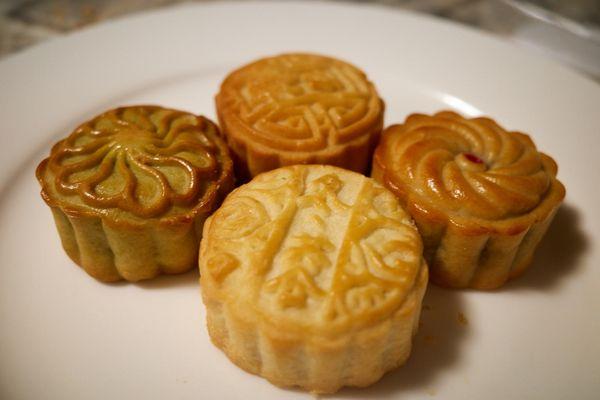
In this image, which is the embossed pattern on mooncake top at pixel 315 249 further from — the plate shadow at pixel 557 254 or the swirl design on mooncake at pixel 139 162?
the plate shadow at pixel 557 254

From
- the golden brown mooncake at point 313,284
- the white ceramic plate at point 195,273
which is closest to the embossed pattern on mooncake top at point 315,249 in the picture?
the golden brown mooncake at point 313,284

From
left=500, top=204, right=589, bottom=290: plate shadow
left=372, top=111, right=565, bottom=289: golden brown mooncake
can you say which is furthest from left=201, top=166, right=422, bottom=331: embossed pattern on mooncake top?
left=500, top=204, right=589, bottom=290: plate shadow

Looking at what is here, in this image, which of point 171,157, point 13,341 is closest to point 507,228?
point 171,157

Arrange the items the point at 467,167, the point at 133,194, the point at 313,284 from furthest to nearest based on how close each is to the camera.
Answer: the point at 467,167 < the point at 133,194 < the point at 313,284

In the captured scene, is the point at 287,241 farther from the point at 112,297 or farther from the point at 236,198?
the point at 112,297

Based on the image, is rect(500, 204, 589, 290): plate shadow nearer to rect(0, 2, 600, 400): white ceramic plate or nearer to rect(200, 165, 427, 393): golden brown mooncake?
rect(0, 2, 600, 400): white ceramic plate

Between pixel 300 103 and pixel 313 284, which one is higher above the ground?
pixel 300 103

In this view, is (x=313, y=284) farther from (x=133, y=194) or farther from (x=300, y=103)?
(x=300, y=103)

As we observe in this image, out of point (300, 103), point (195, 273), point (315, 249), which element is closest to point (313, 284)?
point (315, 249)
